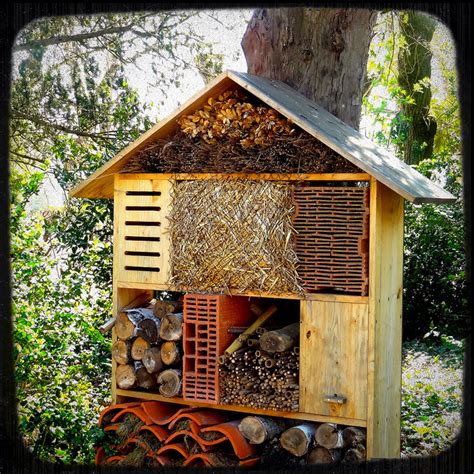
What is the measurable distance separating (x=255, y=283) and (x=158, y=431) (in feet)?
4.97

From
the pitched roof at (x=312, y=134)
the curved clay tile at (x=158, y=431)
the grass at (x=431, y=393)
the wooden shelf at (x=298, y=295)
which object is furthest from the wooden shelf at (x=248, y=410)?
the grass at (x=431, y=393)

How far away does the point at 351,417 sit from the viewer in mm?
6727

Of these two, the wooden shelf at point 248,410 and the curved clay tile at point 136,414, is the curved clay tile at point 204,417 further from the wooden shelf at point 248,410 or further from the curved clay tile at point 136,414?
the curved clay tile at point 136,414

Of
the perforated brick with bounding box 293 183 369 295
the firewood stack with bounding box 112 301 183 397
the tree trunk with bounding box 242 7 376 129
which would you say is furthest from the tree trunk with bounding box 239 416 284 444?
the tree trunk with bounding box 242 7 376 129

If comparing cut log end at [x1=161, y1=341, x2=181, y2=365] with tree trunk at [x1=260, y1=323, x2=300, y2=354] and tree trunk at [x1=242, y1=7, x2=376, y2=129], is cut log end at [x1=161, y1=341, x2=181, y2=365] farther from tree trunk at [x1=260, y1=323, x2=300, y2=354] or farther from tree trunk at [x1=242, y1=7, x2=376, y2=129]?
tree trunk at [x1=242, y1=7, x2=376, y2=129]

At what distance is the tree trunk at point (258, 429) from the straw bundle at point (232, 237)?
1.05m

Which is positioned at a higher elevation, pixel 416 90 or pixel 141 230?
pixel 416 90

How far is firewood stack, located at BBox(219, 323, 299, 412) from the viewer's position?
6.94m

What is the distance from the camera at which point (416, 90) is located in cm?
1311

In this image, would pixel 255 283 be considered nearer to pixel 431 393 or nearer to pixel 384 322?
pixel 384 322

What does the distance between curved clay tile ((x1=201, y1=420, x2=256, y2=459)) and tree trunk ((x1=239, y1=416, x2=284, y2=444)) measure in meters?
0.05

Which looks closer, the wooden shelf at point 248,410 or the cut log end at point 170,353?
the wooden shelf at point 248,410

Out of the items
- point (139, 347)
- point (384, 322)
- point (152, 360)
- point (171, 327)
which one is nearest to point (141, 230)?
point (171, 327)

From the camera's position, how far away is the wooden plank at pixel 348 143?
6.54m
